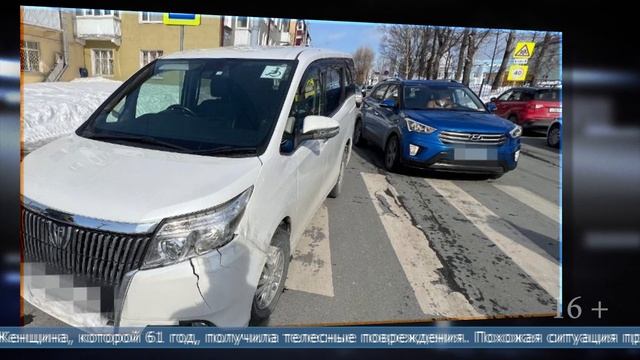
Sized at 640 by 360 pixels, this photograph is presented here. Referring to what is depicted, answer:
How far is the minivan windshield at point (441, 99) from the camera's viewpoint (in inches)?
213

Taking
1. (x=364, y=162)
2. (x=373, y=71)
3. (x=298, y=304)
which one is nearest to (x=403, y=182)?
(x=364, y=162)

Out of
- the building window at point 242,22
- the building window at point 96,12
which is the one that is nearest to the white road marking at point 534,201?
the building window at point 242,22

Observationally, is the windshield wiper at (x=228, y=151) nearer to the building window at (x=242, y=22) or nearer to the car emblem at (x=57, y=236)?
the car emblem at (x=57, y=236)

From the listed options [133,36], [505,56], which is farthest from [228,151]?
[505,56]

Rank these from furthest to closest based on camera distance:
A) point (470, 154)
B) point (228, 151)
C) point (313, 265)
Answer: point (470, 154)
point (313, 265)
point (228, 151)

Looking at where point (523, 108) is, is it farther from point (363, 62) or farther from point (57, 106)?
point (57, 106)

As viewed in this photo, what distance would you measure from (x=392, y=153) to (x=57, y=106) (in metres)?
4.26

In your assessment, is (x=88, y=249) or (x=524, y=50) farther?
(x=524, y=50)

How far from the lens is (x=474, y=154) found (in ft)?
16.8

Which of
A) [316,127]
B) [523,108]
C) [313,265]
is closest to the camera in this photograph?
[316,127]

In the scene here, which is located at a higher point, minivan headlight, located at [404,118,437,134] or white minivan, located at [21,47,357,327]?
minivan headlight, located at [404,118,437,134]

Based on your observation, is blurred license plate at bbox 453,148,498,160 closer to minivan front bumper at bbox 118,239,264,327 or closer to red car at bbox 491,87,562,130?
red car at bbox 491,87,562,130

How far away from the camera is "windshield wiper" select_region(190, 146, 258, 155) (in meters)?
2.07

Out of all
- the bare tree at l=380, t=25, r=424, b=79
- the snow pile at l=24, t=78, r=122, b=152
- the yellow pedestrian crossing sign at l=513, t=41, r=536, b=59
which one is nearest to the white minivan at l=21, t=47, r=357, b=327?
the snow pile at l=24, t=78, r=122, b=152
